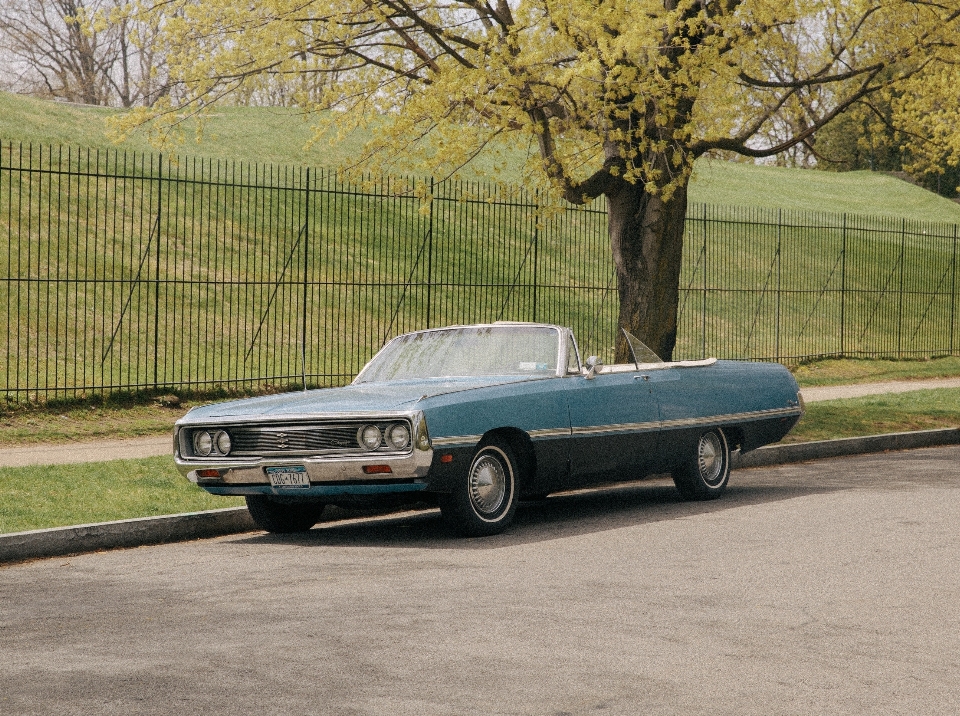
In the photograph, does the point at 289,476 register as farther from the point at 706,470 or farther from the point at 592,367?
the point at 706,470

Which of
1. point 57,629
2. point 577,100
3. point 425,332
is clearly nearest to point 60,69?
point 577,100

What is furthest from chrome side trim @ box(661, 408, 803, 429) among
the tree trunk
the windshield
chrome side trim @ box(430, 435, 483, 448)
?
the tree trunk

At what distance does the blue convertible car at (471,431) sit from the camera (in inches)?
352

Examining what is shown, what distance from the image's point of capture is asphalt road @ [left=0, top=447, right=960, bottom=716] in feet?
17.1

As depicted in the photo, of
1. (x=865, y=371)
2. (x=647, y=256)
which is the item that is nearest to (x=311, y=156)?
(x=865, y=371)

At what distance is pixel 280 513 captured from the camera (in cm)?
998

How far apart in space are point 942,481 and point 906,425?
5159mm

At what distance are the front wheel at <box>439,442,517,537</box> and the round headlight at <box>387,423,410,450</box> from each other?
1.74 ft

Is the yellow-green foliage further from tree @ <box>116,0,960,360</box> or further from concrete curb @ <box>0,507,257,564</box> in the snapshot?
concrete curb @ <box>0,507,257,564</box>

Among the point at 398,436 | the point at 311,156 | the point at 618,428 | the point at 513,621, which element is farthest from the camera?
the point at 311,156

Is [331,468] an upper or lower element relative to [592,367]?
lower

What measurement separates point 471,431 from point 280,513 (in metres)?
1.78

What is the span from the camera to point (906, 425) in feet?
58.1

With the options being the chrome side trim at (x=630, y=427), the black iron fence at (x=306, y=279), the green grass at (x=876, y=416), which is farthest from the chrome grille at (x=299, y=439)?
the green grass at (x=876, y=416)
